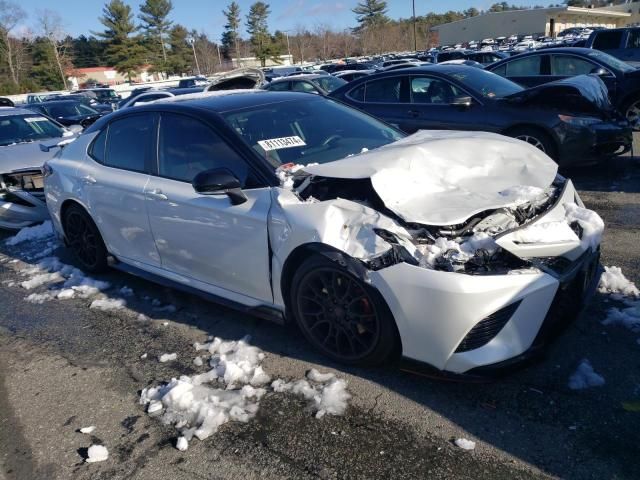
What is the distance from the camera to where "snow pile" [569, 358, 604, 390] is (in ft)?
9.14

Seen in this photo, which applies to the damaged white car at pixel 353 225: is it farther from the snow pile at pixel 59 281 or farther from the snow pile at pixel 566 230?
the snow pile at pixel 59 281

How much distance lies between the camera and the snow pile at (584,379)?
279cm

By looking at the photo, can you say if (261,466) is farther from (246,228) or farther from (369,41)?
(369,41)

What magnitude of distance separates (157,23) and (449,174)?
3054 inches

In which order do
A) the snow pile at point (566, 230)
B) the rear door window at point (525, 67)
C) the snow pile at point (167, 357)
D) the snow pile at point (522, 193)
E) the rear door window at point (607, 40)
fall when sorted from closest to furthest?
1. the snow pile at point (566, 230)
2. the snow pile at point (522, 193)
3. the snow pile at point (167, 357)
4. the rear door window at point (525, 67)
5. the rear door window at point (607, 40)

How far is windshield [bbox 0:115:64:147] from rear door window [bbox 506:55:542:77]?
26.9 feet

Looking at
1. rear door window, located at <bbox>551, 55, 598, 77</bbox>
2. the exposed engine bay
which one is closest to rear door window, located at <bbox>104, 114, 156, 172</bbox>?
the exposed engine bay

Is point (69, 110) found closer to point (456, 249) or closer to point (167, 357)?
point (167, 357)

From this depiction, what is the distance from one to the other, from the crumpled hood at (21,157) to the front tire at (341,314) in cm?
534

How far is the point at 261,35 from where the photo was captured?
3177 inches

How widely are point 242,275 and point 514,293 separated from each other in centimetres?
166

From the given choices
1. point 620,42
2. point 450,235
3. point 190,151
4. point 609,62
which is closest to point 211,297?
point 190,151

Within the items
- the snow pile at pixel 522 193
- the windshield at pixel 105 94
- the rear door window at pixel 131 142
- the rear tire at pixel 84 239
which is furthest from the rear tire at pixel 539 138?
the windshield at pixel 105 94

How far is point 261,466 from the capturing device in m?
2.50
